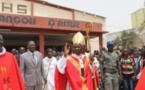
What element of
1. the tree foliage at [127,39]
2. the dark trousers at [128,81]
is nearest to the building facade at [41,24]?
the tree foliage at [127,39]

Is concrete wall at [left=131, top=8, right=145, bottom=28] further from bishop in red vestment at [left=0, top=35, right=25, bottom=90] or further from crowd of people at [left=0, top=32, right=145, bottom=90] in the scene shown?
bishop in red vestment at [left=0, top=35, right=25, bottom=90]

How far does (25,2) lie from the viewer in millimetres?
28453

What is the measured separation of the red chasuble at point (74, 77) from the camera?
637 cm

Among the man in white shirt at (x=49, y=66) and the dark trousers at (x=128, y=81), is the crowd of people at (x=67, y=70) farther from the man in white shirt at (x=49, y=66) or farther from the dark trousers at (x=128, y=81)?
the dark trousers at (x=128, y=81)

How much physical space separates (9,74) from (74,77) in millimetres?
1295

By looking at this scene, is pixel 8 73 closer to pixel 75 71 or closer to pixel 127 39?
pixel 75 71

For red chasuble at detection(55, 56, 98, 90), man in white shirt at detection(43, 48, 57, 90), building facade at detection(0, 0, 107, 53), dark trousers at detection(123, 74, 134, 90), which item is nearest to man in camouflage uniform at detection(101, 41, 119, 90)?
dark trousers at detection(123, 74, 134, 90)

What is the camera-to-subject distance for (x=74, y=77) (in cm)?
639

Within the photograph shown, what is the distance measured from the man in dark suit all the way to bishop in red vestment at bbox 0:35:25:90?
2.05 metres

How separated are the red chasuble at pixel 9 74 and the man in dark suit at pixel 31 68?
6.69ft

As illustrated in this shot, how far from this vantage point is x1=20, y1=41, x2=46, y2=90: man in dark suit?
7996 millimetres

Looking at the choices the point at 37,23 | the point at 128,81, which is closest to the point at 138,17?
the point at 37,23

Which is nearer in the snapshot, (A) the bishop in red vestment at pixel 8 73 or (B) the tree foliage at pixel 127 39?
(A) the bishop in red vestment at pixel 8 73

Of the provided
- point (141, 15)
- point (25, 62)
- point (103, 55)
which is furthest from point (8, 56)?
point (141, 15)
